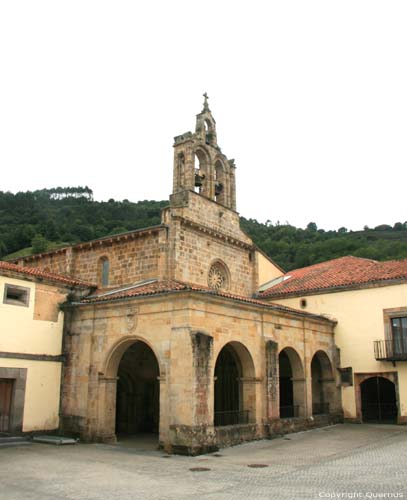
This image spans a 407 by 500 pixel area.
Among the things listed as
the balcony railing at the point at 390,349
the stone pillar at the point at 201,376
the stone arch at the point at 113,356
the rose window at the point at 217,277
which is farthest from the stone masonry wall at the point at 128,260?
the balcony railing at the point at 390,349

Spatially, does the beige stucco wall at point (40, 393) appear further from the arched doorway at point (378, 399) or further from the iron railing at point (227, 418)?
the arched doorway at point (378, 399)

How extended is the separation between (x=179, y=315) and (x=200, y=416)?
302 cm

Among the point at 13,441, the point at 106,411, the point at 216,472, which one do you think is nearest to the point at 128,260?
the point at 106,411

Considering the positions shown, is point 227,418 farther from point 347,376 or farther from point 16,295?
point 16,295

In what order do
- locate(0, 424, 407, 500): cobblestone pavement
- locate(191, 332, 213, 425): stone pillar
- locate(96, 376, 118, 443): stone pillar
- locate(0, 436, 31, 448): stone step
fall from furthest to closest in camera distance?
locate(96, 376, 118, 443): stone pillar, locate(0, 436, 31, 448): stone step, locate(191, 332, 213, 425): stone pillar, locate(0, 424, 407, 500): cobblestone pavement

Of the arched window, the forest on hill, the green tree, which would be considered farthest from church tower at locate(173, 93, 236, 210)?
the green tree

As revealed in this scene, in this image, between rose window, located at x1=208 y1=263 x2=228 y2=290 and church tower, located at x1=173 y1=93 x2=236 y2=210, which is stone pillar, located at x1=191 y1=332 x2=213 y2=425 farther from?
church tower, located at x1=173 y1=93 x2=236 y2=210

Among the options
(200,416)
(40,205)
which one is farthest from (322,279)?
(40,205)

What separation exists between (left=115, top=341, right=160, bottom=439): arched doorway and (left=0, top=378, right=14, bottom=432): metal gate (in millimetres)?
4658

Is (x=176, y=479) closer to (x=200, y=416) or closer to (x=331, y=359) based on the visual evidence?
(x=200, y=416)

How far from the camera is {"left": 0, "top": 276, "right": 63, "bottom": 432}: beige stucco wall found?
17109 mm

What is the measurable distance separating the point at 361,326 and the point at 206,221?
8.56 m

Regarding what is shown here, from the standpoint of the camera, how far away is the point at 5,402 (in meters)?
17.0

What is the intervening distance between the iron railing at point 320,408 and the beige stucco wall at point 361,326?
916 mm
